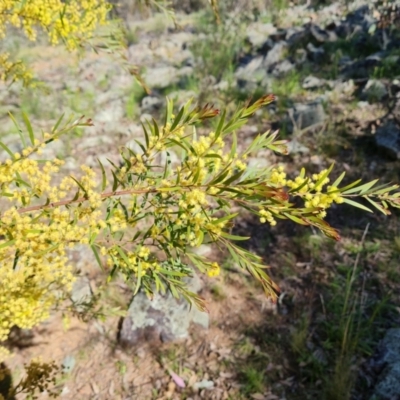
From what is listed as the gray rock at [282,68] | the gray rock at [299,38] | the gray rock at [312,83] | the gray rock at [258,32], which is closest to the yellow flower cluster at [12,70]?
the gray rock at [312,83]

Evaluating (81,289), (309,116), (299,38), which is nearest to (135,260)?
(81,289)

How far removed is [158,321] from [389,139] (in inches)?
130

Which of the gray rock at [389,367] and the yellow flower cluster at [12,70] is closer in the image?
the yellow flower cluster at [12,70]

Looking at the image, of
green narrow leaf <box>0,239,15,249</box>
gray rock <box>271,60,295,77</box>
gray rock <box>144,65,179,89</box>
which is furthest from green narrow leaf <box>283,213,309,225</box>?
gray rock <box>144,65,179,89</box>

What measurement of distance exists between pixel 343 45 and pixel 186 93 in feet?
11.1

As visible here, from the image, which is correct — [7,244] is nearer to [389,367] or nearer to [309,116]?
[389,367]

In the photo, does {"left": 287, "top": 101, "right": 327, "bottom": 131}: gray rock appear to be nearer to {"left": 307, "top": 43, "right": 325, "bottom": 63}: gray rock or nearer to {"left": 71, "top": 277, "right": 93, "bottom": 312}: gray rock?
{"left": 307, "top": 43, "right": 325, "bottom": 63}: gray rock

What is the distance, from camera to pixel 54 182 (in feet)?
16.0

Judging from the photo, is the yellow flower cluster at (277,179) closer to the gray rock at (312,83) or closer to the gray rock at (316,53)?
the gray rock at (312,83)

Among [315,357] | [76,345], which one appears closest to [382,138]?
[315,357]

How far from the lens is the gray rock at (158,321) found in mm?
2768

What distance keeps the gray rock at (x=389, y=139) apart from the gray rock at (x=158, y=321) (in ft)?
9.30

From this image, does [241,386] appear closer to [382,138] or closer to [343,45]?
[382,138]

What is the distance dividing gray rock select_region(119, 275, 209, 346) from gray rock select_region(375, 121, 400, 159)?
283 centimetres
